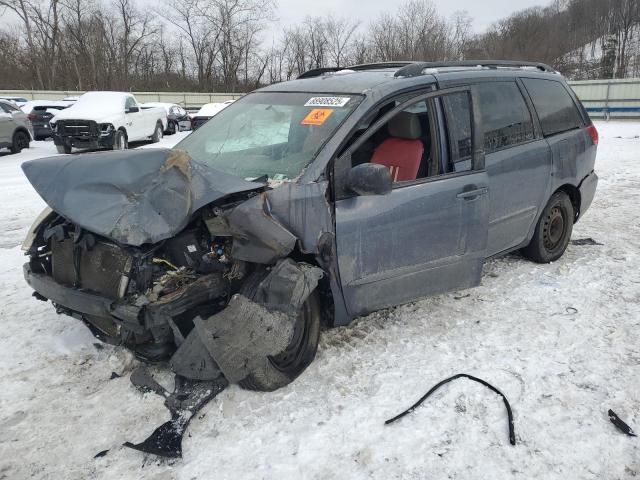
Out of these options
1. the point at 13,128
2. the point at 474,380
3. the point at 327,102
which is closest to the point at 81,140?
the point at 13,128

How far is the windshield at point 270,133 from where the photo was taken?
3.27 metres

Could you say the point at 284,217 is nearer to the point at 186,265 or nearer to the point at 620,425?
the point at 186,265

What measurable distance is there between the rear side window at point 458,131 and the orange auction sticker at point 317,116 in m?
0.89

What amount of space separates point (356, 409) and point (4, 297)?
3312mm

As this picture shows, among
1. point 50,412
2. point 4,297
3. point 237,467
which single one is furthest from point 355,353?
point 4,297

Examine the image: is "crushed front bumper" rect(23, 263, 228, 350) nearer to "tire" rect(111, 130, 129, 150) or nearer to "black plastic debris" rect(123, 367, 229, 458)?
"black plastic debris" rect(123, 367, 229, 458)

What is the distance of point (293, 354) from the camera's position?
3.11m

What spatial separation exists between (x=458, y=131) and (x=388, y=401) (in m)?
2.00

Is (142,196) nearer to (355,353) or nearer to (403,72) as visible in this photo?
(355,353)

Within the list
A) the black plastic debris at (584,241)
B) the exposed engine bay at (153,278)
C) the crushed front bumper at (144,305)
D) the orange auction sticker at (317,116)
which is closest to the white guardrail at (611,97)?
the black plastic debris at (584,241)

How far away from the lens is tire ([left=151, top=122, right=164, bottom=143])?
58.9 feet

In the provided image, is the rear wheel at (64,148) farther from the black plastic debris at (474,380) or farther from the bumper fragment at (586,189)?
the black plastic debris at (474,380)

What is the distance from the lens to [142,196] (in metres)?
2.81

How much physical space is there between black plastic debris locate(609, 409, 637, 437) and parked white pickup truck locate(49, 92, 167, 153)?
46.6ft
